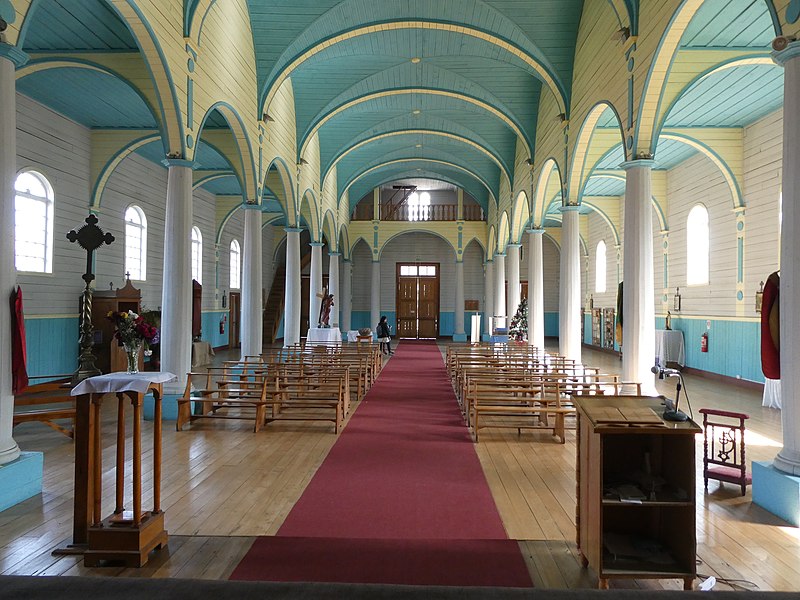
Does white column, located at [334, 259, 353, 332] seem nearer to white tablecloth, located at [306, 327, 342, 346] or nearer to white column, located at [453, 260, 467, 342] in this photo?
white column, located at [453, 260, 467, 342]

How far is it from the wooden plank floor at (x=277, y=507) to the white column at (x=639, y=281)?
4.19 feet

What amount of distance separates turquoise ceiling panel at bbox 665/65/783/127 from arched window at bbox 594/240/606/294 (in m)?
10.8

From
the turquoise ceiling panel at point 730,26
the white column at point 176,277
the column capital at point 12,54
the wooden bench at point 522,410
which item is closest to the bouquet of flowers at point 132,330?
the column capital at point 12,54

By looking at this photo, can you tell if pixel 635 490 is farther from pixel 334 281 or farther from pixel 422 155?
pixel 334 281

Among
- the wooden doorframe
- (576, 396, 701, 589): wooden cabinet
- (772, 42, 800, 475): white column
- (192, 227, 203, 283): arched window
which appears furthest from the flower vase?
the wooden doorframe

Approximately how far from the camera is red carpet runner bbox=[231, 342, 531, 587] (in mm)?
3508

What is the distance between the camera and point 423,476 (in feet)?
18.7

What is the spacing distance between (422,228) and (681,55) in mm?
19316

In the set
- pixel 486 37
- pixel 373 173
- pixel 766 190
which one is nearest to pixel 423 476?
pixel 486 37

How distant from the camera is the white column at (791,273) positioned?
4.49m

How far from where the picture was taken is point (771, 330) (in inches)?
191

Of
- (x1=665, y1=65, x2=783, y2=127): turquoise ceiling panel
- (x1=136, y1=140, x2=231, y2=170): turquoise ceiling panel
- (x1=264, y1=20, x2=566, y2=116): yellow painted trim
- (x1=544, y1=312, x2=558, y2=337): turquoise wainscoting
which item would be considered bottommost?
(x1=544, y1=312, x2=558, y2=337): turquoise wainscoting

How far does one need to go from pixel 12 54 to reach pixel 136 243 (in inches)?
431

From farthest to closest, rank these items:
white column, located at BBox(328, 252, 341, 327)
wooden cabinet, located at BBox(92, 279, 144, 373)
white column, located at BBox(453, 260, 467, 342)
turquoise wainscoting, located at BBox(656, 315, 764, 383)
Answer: white column, located at BBox(453, 260, 467, 342) < white column, located at BBox(328, 252, 341, 327) < turquoise wainscoting, located at BBox(656, 315, 764, 383) < wooden cabinet, located at BBox(92, 279, 144, 373)
